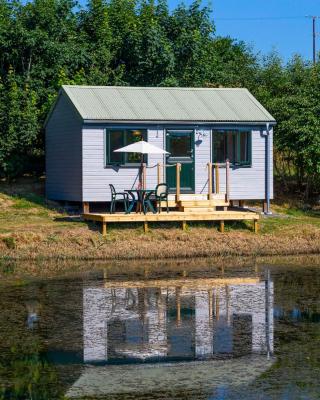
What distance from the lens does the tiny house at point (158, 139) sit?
2903 cm

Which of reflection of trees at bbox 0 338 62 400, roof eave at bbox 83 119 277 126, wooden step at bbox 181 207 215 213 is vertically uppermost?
roof eave at bbox 83 119 277 126

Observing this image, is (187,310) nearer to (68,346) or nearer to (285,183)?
(68,346)

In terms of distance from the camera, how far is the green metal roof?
1159 inches

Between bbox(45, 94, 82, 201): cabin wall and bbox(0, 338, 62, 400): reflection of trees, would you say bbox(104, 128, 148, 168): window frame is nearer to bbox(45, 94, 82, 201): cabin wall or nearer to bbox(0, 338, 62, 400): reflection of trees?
bbox(45, 94, 82, 201): cabin wall

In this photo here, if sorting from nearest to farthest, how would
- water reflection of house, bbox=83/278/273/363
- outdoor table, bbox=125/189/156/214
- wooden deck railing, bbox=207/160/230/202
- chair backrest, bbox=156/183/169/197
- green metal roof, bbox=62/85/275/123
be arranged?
water reflection of house, bbox=83/278/273/363
outdoor table, bbox=125/189/156/214
chair backrest, bbox=156/183/169/197
wooden deck railing, bbox=207/160/230/202
green metal roof, bbox=62/85/275/123

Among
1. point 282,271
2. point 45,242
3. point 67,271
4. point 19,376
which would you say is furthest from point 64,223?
point 19,376

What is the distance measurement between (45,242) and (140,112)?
6.81m

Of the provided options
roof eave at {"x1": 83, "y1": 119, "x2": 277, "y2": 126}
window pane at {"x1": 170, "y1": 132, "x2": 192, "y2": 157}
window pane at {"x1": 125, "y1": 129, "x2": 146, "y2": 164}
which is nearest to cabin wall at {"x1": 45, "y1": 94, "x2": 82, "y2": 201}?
roof eave at {"x1": 83, "y1": 119, "x2": 277, "y2": 126}

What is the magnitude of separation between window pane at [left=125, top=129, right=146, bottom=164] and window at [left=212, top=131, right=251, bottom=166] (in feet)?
8.33

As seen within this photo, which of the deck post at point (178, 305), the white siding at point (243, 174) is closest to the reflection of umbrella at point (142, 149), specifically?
the white siding at point (243, 174)

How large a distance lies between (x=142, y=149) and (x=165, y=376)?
1603cm

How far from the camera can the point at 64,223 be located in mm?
26766

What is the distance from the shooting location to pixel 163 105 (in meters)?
30.6

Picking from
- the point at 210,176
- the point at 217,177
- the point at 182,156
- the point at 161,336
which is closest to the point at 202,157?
the point at 182,156
